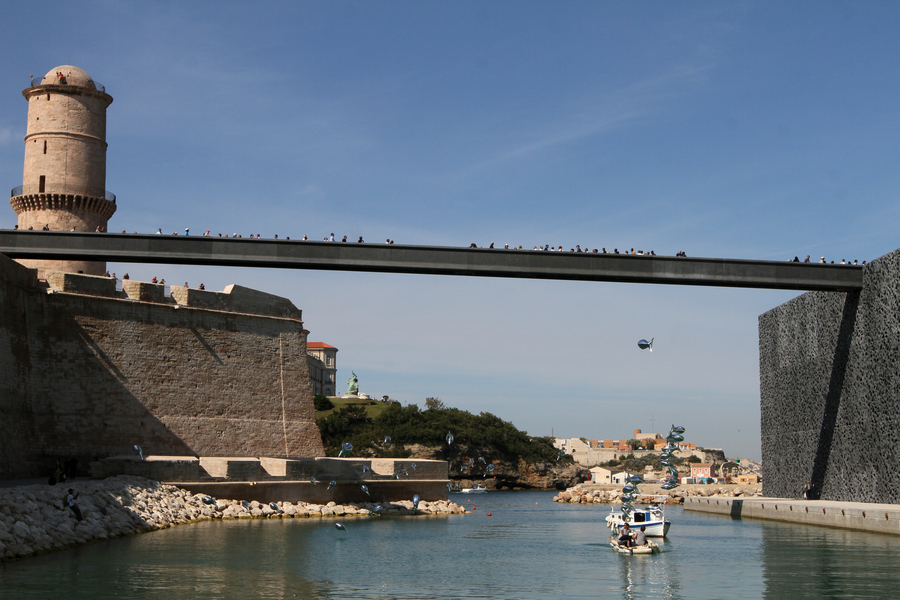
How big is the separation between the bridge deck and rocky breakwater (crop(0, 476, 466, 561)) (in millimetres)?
6819

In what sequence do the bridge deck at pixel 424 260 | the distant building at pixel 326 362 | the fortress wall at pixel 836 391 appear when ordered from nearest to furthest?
1. the bridge deck at pixel 424 260
2. the fortress wall at pixel 836 391
3. the distant building at pixel 326 362

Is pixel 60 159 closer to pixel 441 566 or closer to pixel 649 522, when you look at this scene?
pixel 441 566

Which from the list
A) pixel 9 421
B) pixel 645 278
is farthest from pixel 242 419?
pixel 645 278

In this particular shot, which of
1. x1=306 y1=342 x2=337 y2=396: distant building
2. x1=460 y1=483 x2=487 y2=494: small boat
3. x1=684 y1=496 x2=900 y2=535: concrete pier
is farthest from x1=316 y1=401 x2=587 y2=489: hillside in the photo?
x1=684 y1=496 x2=900 y2=535: concrete pier

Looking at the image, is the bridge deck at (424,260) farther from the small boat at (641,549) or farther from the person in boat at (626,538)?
the small boat at (641,549)

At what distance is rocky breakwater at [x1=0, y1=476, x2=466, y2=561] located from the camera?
18625 millimetres

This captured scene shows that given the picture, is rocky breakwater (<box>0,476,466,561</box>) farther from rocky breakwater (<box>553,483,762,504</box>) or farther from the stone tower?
rocky breakwater (<box>553,483,762,504</box>)

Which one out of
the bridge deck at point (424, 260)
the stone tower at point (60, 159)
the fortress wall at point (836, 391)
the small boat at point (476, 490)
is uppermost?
the stone tower at point (60, 159)

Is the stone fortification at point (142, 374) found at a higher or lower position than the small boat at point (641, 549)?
higher

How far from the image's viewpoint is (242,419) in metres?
33.7

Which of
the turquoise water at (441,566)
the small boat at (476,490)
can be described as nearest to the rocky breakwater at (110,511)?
the turquoise water at (441,566)

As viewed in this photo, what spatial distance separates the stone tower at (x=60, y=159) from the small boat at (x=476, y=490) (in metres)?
44.1

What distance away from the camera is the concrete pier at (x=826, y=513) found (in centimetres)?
2277

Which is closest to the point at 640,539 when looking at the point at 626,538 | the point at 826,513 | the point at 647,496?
the point at 626,538
